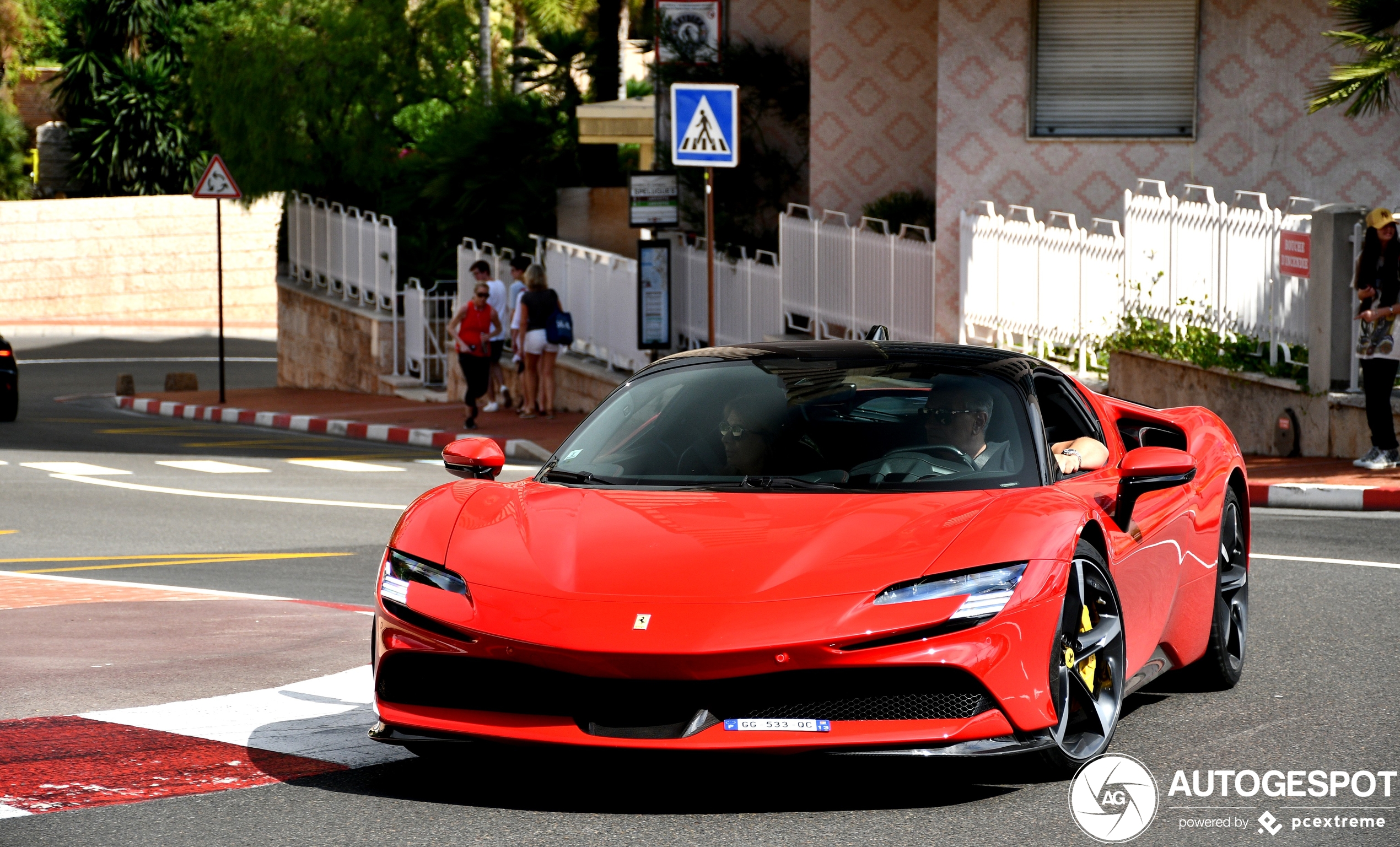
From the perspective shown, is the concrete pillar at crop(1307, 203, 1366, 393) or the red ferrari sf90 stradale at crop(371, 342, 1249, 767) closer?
the red ferrari sf90 stradale at crop(371, 342, 1249, 767)

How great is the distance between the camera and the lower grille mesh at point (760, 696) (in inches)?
185

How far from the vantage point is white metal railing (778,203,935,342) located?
2039cm

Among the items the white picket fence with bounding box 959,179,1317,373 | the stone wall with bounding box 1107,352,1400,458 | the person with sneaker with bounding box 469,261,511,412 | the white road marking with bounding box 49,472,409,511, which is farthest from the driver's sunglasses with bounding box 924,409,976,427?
the person with sneaker with bounding box 469,261,511,412

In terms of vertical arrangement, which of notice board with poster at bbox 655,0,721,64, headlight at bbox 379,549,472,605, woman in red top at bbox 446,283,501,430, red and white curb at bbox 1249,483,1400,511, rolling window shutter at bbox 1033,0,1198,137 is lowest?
red and white curb at bbox 1249,483,1400,511

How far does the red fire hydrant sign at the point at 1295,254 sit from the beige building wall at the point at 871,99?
852 cm

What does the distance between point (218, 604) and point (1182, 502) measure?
4786 millimetres

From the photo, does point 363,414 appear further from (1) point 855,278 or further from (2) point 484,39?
(2) point 484,39

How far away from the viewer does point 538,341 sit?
853 inches

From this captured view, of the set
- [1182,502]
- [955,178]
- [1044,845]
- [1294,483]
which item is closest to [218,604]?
[1182,502]

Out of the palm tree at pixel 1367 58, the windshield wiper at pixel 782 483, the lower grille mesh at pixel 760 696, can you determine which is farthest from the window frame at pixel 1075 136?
the lower grille mesh at pixel 760 696

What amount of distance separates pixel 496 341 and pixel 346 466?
460 centimetres

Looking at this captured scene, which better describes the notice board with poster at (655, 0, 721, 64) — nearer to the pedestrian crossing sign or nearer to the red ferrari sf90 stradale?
the pedestrian crossing sign

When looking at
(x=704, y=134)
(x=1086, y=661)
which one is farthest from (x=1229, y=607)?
(x=704, y=134)

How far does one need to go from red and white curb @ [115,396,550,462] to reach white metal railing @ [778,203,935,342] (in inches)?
154
